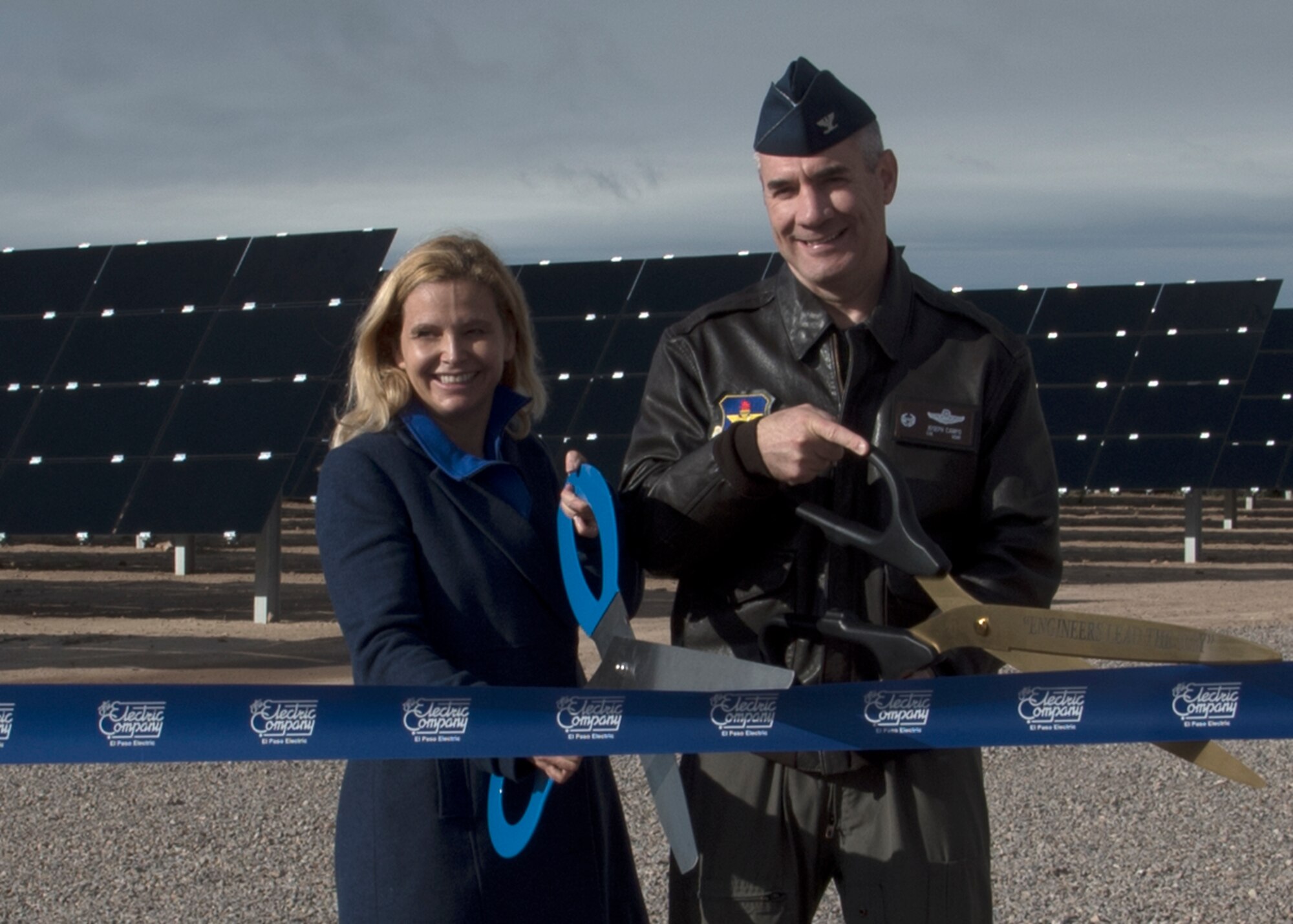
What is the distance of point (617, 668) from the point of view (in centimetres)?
249

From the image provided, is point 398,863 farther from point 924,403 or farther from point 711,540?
point 924,403

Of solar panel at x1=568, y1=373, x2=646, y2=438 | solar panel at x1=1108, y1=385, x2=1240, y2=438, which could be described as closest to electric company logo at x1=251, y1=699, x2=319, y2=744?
solar panel at x1=568, y1=373, x2=646, y2=438

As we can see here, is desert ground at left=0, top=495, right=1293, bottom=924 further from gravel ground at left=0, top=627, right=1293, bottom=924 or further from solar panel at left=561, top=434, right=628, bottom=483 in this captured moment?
solar panel at left=561, top=434, right=628, bottom=483

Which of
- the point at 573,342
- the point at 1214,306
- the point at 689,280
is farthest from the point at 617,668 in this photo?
the point at 1214,306

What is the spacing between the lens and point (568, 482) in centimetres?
254

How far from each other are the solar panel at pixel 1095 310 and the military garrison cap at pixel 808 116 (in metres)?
17.3

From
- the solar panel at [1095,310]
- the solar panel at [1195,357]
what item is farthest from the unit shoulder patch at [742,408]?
the solar panel at [1095,310]

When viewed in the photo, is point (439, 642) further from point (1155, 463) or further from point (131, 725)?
point (1155, 463)

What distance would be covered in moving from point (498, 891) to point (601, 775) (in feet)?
0.96

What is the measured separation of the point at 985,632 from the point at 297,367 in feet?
38.3

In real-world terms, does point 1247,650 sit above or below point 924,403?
below

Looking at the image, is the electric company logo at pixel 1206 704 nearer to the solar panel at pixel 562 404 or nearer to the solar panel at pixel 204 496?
the solar panel at pixel 204 496

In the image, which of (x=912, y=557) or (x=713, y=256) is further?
(x=713, y=256)

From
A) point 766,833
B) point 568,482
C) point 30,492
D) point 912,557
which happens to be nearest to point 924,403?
point 912,557
